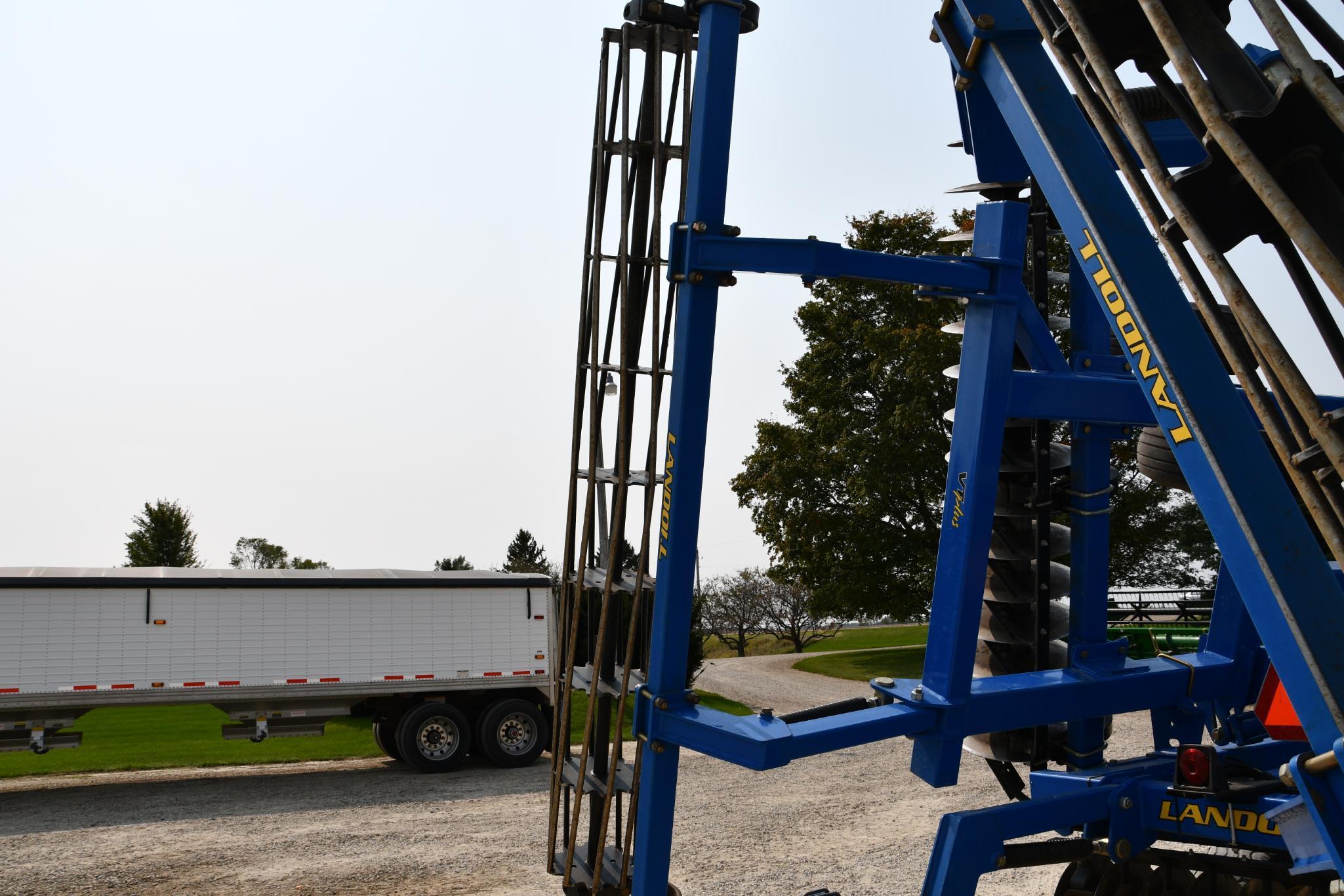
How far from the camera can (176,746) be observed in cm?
1598

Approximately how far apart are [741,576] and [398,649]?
25.3 meters

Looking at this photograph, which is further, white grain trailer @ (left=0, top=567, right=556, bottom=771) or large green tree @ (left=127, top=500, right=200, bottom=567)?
large green tree @ (left=127, top=500, right=200, bottom=567)

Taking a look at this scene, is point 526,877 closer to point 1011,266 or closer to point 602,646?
point 602,646

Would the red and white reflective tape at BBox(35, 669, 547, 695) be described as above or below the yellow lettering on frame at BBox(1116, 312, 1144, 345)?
below

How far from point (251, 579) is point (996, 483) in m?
11.3

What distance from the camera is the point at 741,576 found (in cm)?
3847

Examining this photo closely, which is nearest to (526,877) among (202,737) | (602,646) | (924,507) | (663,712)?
(602,646)

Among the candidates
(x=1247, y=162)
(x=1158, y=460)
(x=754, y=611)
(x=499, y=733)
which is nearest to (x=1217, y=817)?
(x=1158, y=460)

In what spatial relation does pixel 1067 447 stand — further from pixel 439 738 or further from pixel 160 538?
pixel 160 538

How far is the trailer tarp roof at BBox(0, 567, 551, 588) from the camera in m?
12.8

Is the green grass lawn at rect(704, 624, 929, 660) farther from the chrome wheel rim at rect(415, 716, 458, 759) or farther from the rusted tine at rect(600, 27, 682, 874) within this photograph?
the rusted tine at rect(600, 27, 682, 874)

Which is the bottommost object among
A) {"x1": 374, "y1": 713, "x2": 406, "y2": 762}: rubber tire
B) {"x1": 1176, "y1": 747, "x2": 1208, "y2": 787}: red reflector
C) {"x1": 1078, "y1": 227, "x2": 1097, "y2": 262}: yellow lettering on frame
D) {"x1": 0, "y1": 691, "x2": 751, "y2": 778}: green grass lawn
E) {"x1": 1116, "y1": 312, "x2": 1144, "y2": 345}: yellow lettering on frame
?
{"x1": 0, "y1": 691, "x2": 751, "y2": 778}: green grass lawn

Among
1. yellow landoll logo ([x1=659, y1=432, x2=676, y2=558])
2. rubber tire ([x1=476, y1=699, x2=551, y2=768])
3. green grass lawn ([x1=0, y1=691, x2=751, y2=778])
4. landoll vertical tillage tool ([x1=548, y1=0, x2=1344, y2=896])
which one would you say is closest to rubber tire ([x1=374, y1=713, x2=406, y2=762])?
green grass lawn ([x1=0, y1=691, x2=751, y2=778])

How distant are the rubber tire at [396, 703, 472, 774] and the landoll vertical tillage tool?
884 centimetres
